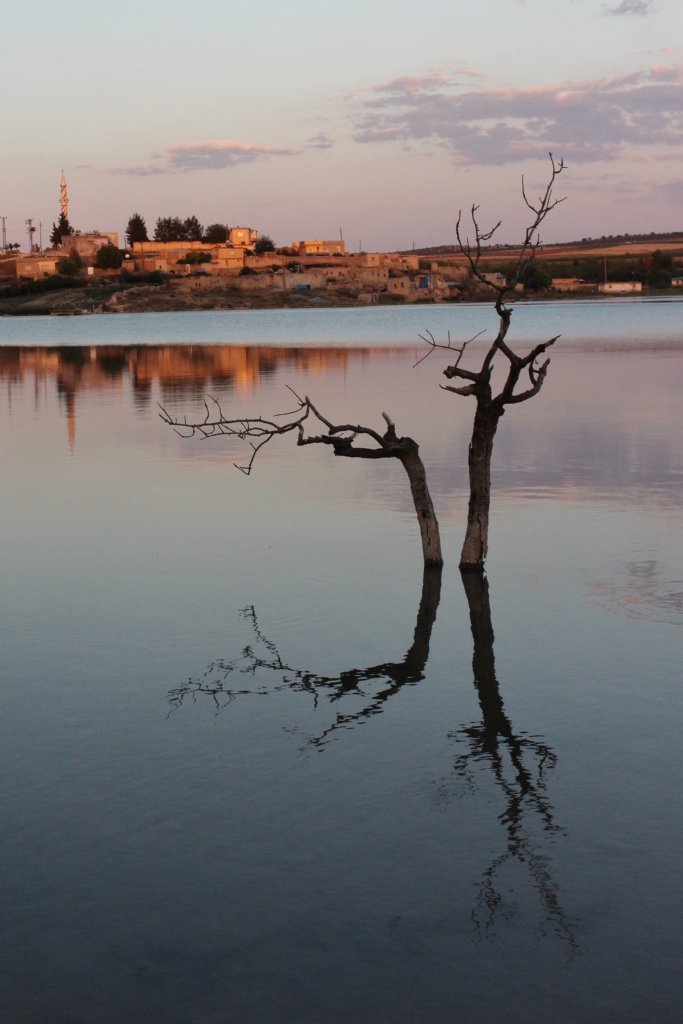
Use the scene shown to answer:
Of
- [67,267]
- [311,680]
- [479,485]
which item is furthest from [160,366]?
[67,267]

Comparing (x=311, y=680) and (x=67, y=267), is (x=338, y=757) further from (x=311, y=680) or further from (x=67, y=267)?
(x=67, y=267)

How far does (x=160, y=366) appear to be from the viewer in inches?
1736

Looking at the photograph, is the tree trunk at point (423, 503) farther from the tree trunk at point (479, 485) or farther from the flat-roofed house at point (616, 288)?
the flat-roofed house at point (616, 288)

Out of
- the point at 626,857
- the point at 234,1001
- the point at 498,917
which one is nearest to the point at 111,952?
the point at 234,1001

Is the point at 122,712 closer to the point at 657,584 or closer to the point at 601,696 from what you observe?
the point at 601,696

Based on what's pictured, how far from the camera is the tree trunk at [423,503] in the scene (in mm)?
11867

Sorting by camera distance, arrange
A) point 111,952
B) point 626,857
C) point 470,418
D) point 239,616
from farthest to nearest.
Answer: point 470,418, point 239,616, point 626,857, point 111,952

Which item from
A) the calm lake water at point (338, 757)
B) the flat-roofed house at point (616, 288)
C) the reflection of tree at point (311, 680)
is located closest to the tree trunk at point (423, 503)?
the calm lake water at point (338, 757)

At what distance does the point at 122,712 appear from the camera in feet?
27.4

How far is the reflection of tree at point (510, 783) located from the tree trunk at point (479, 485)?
237 cm

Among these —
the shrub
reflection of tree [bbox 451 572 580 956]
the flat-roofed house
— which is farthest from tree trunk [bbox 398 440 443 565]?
the flat-roofed house

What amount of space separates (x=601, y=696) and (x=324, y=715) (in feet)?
6.31

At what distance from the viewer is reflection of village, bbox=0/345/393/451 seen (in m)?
34.3

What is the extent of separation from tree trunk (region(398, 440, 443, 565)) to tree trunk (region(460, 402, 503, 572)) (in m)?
0.29
